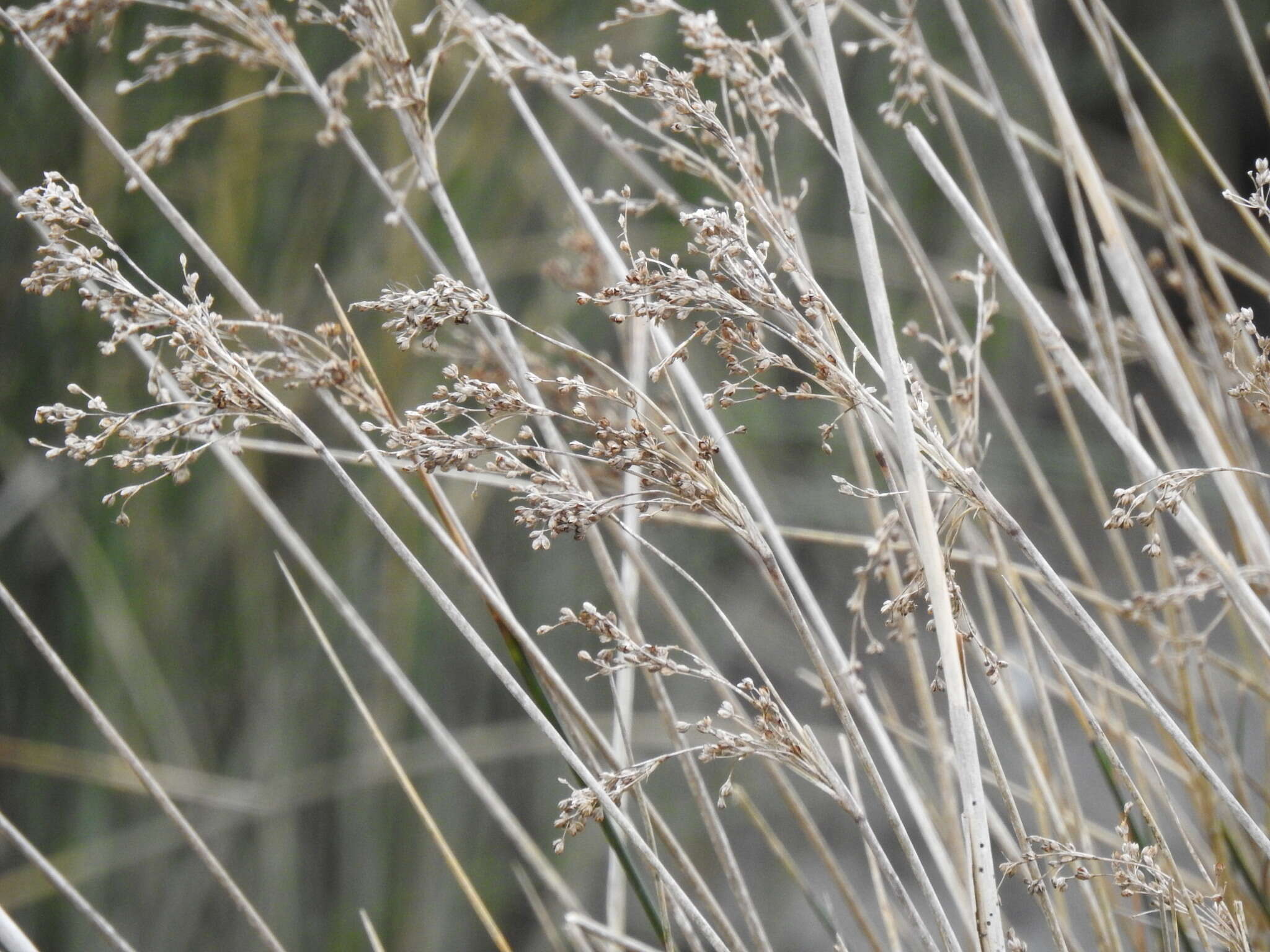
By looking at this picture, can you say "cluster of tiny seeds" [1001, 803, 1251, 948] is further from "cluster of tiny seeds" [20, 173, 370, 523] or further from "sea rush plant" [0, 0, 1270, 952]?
A: "cluster of tiny seeds" [20, 173, 370, 523]

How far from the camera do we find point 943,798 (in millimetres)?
659

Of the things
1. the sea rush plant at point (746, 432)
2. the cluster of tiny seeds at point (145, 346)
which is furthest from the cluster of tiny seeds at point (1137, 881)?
the cluster of tiny seeds at point (145, 346)

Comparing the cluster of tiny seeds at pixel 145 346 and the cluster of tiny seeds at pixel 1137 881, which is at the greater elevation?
the cluster of tiny seeds at pixel 145 346

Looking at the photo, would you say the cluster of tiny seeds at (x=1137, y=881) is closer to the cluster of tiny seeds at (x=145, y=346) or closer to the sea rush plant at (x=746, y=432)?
the sea rush plant at (x=746, y=432)

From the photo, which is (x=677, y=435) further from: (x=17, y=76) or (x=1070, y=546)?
(x=17, y=76)

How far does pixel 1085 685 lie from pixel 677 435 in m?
0.49

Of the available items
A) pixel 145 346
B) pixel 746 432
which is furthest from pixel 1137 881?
pixel 145 346

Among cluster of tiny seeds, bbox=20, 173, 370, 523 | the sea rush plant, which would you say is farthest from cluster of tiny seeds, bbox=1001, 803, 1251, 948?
cluster of tiny seeds, bbox=20, 173, 370, 523

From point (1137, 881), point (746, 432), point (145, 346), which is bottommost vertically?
point (1137, 881)

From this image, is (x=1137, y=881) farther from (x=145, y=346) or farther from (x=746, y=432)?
(x=145, y=346)

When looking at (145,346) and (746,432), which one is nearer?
(145,346)

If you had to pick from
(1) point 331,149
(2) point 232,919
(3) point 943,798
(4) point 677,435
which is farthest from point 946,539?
(2) point 232,919

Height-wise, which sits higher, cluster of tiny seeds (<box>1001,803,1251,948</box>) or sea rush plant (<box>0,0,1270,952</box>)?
sea rush plant (<box>0,0,1270,952</box>)

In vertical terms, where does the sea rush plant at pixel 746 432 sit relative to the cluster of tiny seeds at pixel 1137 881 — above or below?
above
